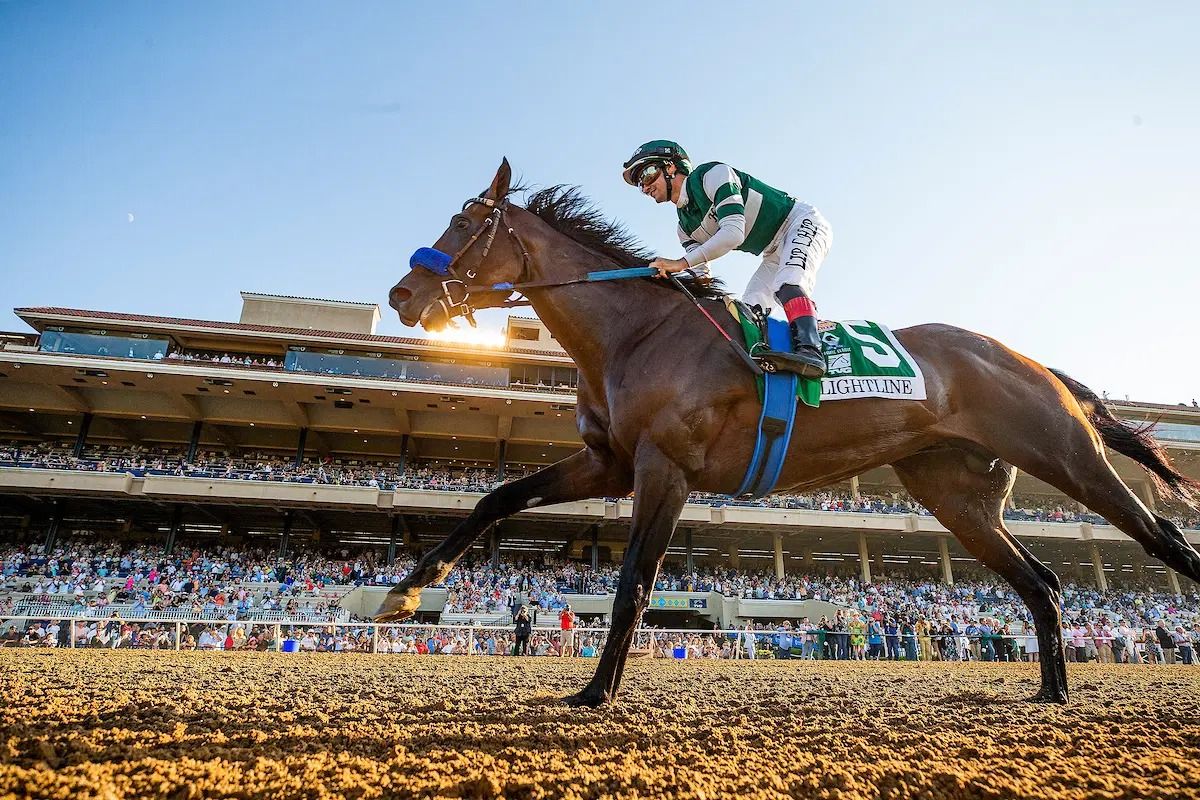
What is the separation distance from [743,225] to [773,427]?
A: 1.24m

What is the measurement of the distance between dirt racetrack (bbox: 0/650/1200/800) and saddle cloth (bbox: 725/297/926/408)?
177cm

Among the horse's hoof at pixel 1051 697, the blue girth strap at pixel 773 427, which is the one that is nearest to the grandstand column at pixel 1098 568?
the horse's hoof at pixel 1051 697

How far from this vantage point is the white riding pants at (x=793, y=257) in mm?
4430

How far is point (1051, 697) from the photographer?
4.35m

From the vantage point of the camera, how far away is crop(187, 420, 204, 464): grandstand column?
29342 millimetres

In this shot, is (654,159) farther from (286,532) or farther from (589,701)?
(286,532)

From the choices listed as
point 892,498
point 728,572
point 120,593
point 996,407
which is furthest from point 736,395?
point 892,498

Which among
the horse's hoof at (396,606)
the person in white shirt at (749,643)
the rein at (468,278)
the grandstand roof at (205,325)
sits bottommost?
the person in white shirt at (749,643)

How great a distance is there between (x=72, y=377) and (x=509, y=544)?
790 inches

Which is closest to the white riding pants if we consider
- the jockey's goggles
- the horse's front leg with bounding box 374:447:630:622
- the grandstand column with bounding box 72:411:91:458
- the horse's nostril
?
the jockey's goggles

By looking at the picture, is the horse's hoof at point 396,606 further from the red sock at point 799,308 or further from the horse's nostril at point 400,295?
the red sock at point 799,308

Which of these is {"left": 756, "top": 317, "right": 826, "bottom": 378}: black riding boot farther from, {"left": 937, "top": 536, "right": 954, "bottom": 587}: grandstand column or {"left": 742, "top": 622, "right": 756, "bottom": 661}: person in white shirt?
{"left": 937, "top": 536, "right": 954, "bottom": 587}: grandstand column

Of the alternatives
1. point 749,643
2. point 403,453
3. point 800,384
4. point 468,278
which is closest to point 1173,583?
point 749,643

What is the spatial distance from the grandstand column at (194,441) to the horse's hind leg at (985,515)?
30.7m
